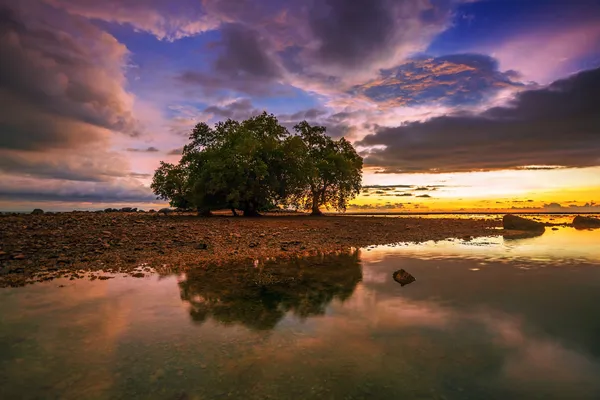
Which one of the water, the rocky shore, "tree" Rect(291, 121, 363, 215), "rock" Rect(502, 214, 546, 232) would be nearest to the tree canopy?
"tree" Rect(291, 121, 363, 215)

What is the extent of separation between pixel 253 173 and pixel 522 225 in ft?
128

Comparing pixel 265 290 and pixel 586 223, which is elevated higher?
pixel 265 290

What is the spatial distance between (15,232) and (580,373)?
28430mm

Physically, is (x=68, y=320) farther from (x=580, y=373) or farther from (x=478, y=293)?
(x=478, y=293)

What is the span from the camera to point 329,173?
59844mm

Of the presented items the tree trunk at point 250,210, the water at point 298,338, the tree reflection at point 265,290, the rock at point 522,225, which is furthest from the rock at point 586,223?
the tree reflection at point 265,290

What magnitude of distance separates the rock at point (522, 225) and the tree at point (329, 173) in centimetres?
2463

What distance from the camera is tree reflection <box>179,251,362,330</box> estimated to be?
32.2 feet

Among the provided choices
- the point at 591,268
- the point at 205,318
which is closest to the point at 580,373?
the point at 205,318

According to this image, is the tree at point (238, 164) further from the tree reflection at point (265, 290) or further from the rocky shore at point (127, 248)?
the tree reflection at point (265, 290)

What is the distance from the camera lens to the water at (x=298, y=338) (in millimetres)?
6023

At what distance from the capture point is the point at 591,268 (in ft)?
60.2

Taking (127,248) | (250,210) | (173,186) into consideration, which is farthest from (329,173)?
(127,248)

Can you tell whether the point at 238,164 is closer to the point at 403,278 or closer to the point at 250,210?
the point at 250,210
